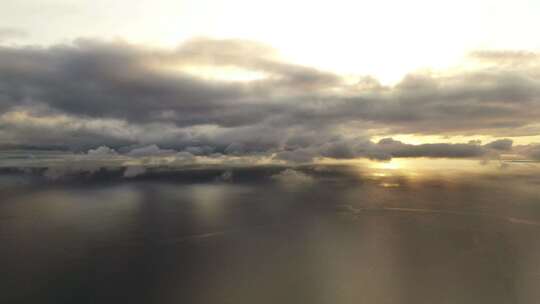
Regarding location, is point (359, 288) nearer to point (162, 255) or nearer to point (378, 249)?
point (378, 249)

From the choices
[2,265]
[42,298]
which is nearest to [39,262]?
[2,265]

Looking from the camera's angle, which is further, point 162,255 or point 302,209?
point 302,209

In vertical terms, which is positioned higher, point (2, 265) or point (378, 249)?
point (2, 265)

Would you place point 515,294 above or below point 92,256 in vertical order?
below

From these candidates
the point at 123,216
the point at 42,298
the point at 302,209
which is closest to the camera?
the point at 42,298

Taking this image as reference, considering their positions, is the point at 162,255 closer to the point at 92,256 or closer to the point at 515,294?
the point at 92,256

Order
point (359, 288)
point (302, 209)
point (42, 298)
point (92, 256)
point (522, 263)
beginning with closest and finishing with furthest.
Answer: point (42, 298) → point (359, 288) → point (522, 263) → point (92, 256) → point (302, 209)

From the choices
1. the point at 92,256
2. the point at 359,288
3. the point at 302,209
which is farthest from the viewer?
the point at 302,209

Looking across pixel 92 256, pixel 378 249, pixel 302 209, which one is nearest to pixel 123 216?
pixel 92 256

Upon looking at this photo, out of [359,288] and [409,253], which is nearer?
[359,288]
